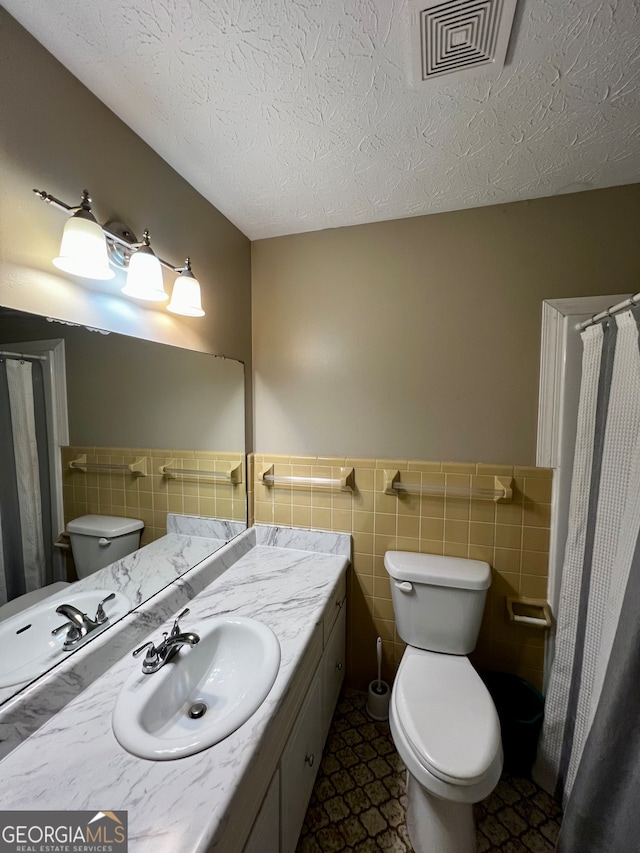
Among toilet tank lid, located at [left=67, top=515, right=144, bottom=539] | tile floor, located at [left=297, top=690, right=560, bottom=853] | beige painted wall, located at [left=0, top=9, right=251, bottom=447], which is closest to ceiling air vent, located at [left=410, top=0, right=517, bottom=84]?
beige painted wall, located at [left=0, top=9, right=251, bottom=447]


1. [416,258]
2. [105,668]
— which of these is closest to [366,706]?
[105,668]

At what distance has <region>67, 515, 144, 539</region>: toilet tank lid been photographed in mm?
958

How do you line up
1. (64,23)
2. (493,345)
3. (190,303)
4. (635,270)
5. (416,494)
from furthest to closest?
(416,494) → (493,345) → (635,270) → (190,303) → (64,23)

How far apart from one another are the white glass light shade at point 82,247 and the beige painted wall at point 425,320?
956 millimetres

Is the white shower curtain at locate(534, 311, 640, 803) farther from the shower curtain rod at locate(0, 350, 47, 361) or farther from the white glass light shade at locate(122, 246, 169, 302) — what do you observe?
the shower curtain rod at locate(0, 350, 47, 361)

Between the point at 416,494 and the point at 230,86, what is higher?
the point at 230,86

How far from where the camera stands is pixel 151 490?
4.10 feet

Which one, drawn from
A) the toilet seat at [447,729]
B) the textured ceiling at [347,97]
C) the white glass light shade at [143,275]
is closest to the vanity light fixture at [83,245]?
the white glass light shade at [143,275]

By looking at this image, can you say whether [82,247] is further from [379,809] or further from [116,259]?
[379,809]

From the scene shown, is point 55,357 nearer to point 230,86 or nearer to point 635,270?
point 230,86

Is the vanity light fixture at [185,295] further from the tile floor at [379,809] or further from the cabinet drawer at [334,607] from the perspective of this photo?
the tile floor at [379,809]

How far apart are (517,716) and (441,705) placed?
60 centimetres

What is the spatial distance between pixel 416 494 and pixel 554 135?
55.7 inches

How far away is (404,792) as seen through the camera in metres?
1.28
